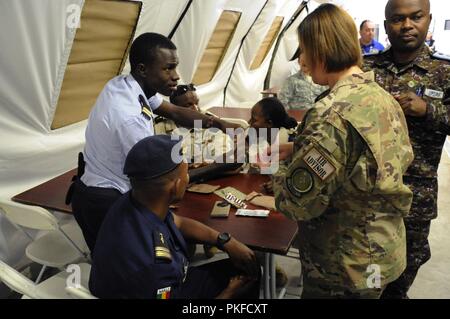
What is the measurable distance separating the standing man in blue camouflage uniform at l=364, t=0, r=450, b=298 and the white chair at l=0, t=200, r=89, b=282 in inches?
65.6

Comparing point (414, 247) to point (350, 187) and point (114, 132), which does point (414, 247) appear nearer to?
point (350, 187)

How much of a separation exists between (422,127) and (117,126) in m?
1.29

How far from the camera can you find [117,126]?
64.0 inches

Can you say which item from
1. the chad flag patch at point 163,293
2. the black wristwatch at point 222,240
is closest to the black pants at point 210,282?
the black wristwatch at point 222,240

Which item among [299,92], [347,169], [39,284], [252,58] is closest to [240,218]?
[347,169]

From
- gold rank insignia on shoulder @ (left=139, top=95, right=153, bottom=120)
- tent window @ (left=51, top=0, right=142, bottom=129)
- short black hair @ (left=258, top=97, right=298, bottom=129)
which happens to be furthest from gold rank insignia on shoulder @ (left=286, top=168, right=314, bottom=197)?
tent window @ (left=51, top=0, right=142, bottom=129)

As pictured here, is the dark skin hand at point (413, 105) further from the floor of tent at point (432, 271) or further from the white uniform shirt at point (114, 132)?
the floor of tent at point (432, 271)

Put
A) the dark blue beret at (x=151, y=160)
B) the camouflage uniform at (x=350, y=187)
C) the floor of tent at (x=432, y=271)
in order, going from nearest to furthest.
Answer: the camouflage uniform at (x=350, y=187) → the dark blue beret at (x=151, y=160) → the floor of tent at (x=432, y=271)

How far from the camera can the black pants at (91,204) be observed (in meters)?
1.75

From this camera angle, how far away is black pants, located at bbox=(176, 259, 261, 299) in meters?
1.66

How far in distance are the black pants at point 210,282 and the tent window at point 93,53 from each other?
1666 millimetres

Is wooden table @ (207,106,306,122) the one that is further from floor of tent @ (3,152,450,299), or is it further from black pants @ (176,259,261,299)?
black pants @ (176,259,261,299)
